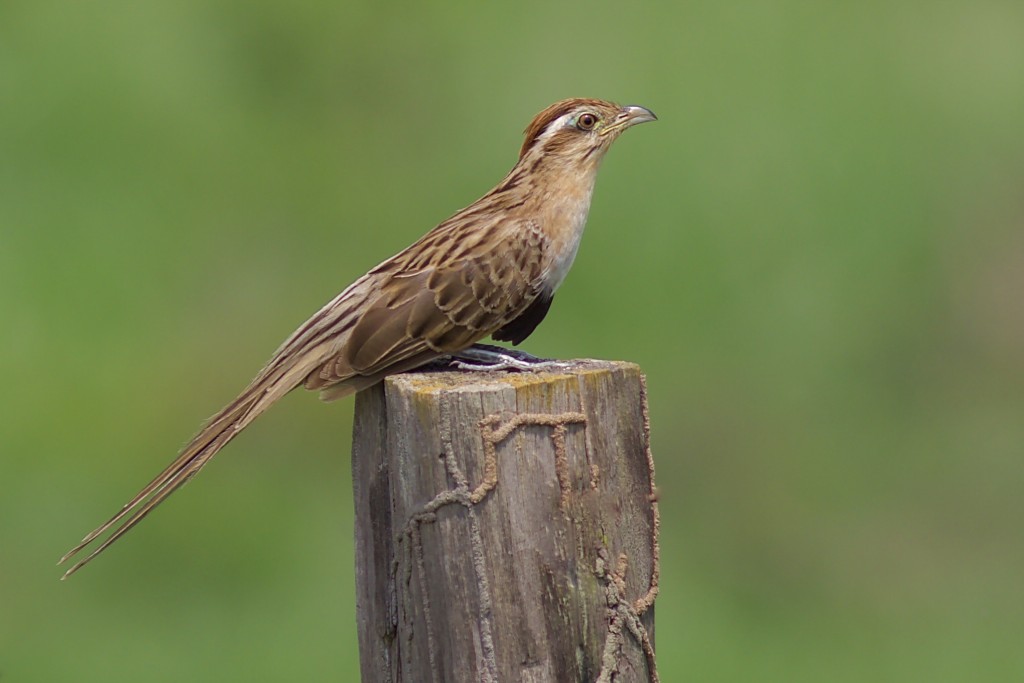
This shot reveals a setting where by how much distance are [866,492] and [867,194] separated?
2.47 metres

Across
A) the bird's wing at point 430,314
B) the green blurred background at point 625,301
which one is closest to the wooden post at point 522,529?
the bird's wing at point 430,314

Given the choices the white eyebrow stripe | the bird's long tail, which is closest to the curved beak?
the white eyebrow stripe

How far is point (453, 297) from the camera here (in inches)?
262

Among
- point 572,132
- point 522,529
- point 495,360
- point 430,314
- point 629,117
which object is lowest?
point 522,529

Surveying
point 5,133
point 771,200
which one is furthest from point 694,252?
point 5,133

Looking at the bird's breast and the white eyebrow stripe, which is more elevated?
the white eyebrow stripe

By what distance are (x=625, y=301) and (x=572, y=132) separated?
618cm

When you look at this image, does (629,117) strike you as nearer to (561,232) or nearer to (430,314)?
(561,232)

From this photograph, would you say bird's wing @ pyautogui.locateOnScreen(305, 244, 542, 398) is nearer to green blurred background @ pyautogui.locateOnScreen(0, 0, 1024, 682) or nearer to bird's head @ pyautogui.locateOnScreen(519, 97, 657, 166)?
bird's head @ pyautogui.locateOnScreen(519, 97, 657, 166)

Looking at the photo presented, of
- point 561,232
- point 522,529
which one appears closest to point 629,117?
point 561,232

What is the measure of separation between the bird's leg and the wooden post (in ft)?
1.35

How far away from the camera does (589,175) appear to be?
7617mm

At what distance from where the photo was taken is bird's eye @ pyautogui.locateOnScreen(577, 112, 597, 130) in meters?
7.70

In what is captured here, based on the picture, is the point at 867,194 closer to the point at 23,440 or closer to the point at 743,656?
the point at 743,656
